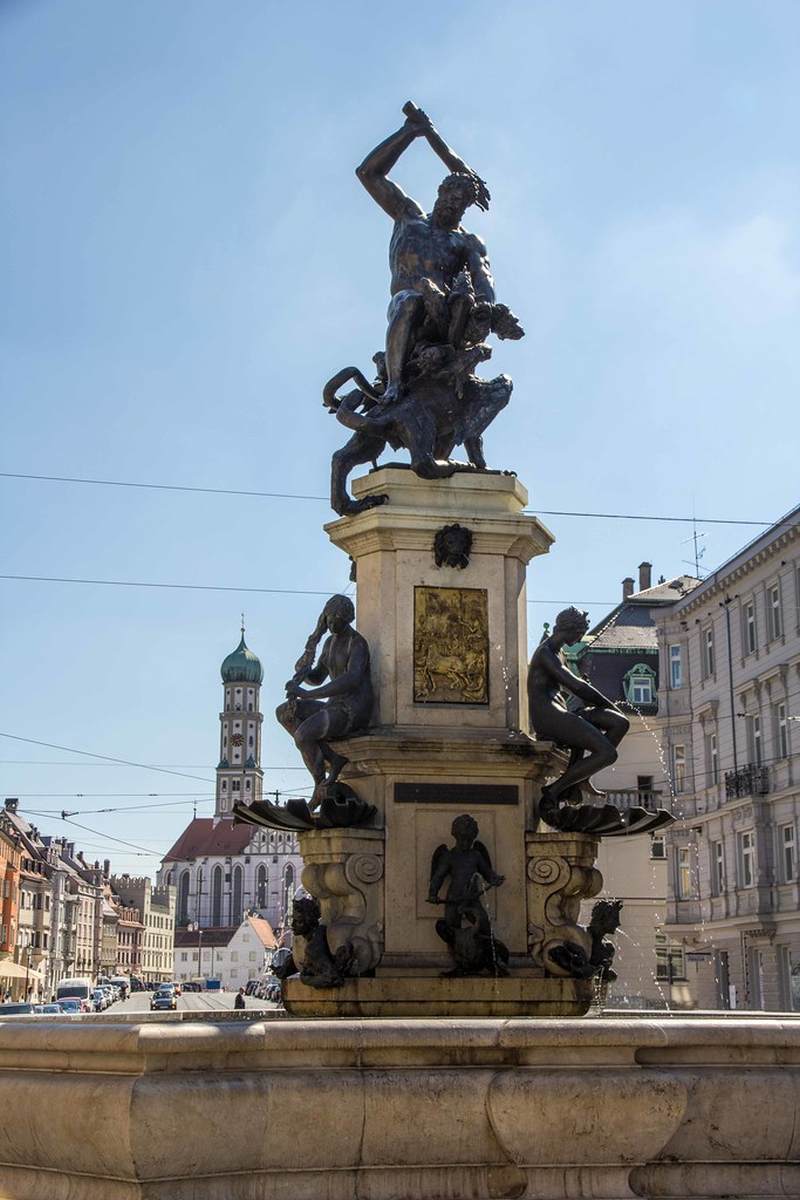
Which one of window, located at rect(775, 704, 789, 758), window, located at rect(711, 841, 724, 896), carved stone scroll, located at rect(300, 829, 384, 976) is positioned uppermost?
window, located at rect(775, 704, 789, 758)

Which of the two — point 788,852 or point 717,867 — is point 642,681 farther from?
point 788,852

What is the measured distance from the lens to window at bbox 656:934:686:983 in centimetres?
5099

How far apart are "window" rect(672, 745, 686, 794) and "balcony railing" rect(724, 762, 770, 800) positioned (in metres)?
4.48

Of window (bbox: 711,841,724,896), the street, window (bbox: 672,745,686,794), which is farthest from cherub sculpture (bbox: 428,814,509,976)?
window (bbox: 672,745,686,794)

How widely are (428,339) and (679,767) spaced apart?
4149 centimetres

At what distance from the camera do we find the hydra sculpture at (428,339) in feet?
38.7

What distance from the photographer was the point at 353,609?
11.0 metres

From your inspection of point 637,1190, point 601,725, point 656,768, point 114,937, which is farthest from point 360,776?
point 114,937

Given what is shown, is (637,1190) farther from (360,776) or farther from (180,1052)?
(360,776)

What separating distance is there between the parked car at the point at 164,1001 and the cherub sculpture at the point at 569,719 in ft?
173

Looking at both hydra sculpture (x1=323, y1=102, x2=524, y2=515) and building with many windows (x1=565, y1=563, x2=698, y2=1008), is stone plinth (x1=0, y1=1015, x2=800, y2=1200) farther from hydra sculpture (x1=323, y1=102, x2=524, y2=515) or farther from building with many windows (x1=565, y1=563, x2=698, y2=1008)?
Answer: building with many windows (x1=565, y1=563, x2=698, y2=1008)

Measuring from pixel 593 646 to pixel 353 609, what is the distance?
47929 mm

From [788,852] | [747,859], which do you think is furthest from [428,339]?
[747,859]

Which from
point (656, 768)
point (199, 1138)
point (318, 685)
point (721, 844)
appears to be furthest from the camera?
point (656, 768)
